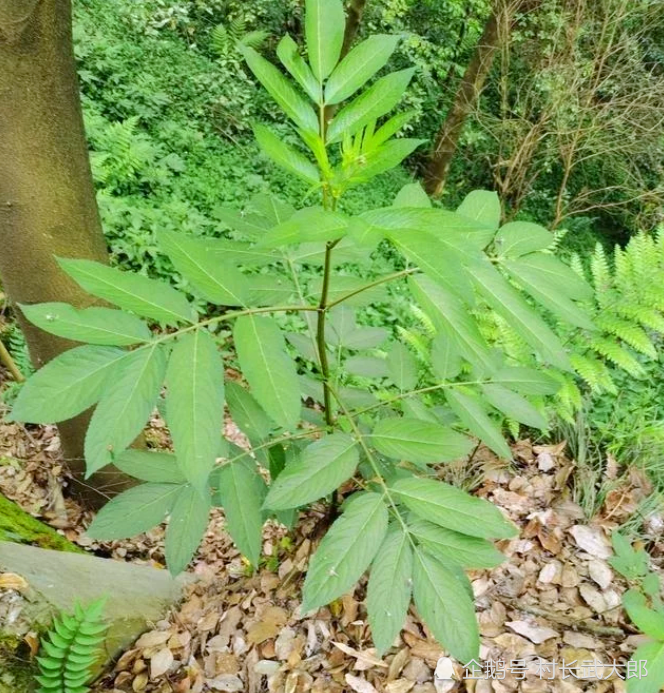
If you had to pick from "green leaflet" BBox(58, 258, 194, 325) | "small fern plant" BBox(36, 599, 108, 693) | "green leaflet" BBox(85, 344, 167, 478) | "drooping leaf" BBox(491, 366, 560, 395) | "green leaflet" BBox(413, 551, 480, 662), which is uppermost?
"green leaflet" BBox(58, 258, 194, 325)

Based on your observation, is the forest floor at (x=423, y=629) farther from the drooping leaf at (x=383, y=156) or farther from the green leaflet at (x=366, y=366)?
the drooping leaf at (x=383, y=156)

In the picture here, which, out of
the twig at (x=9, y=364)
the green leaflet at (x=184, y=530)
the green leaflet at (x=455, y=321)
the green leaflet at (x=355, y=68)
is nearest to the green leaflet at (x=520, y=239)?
the green leaflet at (x=455, y=321)

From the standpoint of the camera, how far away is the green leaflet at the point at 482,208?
1.24 meters

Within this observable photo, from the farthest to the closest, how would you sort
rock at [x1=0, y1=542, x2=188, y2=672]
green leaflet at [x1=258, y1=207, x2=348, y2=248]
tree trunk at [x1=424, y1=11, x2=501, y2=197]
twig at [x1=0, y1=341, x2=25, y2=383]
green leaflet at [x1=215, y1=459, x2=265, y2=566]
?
tree trunk at [x1=424, y1=11, x2=501, y2=197] < twig at [x1=0, y1=341, x2=25, y2=383] < rock at [x1=0, y1=542, x2=188, y2=672] < green leaflet at [x1=215, y1=459, x2=265, y2=566] < green leaflet at [x1=258, y1=207, x2=348, y2=248]

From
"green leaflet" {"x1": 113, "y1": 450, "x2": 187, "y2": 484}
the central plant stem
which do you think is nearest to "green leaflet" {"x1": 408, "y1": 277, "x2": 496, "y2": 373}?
the central plant stem

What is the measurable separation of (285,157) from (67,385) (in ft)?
1.78

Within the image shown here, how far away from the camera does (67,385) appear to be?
2.83 ft

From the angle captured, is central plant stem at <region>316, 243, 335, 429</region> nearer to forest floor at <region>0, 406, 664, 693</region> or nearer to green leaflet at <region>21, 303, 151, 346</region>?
green leaflet at <region>21, 303, 151, 346</region>

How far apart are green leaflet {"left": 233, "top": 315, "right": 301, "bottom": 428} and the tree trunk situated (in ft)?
20.9

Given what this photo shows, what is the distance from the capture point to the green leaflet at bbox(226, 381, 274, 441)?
4.03ft

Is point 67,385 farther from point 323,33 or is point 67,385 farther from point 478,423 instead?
point 478,423

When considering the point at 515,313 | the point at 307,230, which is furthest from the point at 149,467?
the point at 515,313

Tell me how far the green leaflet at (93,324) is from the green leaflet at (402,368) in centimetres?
75

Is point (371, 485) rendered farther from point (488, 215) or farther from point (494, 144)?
point (494, 144)
